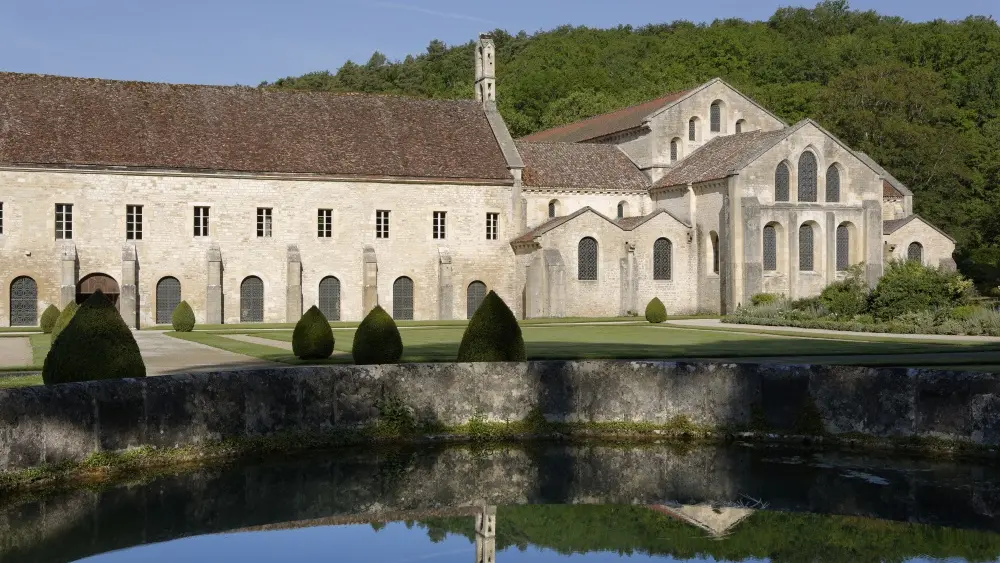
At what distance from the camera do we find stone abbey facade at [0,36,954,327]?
137 ft

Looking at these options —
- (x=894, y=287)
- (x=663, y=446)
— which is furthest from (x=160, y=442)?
(x=894, y=287)

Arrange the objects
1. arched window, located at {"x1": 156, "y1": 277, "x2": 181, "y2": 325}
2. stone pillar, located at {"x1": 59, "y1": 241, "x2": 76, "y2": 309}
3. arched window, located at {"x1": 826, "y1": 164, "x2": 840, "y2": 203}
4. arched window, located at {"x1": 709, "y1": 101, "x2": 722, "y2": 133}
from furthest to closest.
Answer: arched window, located at {"x1": 709, "y1": 101, "x2": 722, "y2": 133}, arched window, located at {"x1": 826, "y1": 164, "x2": 840, "y2": 203}, arched window, located at {"x1": 156, "y1": 277, "x2": 181, "y2": 325}, stone pillar, located at {"x1": 59, "y1": 241, "x2": 76, "y2": 309}

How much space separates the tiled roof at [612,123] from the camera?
5338 cm

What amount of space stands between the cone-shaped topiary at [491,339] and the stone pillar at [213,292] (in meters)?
26.5

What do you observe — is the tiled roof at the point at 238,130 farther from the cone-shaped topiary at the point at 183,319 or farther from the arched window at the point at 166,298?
the cone-shaped topiary at the point at 183,319

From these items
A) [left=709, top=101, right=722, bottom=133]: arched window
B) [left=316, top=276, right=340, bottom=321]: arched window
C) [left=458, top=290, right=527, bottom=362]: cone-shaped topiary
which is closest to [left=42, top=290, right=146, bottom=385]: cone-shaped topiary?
[left=458, top=290, right=527, bottom=362]: cone-shaped topiary

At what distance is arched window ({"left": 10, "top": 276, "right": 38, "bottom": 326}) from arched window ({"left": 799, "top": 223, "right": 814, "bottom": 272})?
31036 millimetres

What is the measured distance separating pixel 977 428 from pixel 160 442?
10.9m

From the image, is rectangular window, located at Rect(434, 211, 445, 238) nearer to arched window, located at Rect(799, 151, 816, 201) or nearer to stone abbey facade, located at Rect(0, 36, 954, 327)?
stone abbey facade, located at Rect(0, 36, 954, 327)

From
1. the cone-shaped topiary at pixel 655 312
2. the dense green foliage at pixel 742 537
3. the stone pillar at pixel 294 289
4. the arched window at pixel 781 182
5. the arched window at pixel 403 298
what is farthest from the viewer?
the arched window at pixel 781 182

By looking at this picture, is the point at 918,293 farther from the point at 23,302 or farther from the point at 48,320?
the point at 23,302

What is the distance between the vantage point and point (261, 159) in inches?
1740

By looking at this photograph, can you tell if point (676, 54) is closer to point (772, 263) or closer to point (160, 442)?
point (772, 263)

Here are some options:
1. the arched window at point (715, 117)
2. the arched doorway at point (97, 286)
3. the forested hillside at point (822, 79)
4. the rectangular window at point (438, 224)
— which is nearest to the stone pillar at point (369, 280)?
the rectangular window at point (438, 224)
